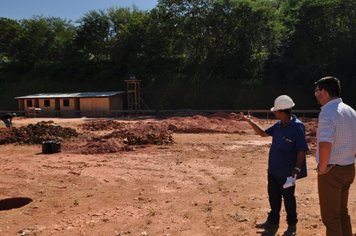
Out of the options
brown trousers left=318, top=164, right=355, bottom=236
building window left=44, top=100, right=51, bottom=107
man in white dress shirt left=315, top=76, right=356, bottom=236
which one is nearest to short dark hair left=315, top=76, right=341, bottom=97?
man in white dress shirt left=315, top=76, right=356, bottom=236

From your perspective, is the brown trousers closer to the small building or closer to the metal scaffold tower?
the small building

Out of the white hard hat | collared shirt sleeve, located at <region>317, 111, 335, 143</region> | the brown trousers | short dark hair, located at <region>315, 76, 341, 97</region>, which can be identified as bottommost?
the brown trousers

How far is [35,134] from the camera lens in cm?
1883

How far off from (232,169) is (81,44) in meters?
36.0

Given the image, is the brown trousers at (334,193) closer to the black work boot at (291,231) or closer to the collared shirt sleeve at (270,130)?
the black work boot at (291,231)

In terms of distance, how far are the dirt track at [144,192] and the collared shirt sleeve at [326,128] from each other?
2.27 m

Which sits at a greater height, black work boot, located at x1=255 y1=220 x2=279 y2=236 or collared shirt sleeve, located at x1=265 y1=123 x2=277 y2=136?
collared shirt sleeve, located at x1=265 y1=123 x2=277 y2=136

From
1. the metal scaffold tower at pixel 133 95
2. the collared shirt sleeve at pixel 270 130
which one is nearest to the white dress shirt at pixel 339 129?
the collared shirt sleeve at pixel 270 130

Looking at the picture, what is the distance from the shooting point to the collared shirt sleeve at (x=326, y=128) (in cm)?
398

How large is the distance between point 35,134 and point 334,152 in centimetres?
1660

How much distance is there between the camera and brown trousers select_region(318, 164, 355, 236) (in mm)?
4121

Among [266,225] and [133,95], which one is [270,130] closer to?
[266,225]

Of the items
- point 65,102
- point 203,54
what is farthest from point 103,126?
Answer: point 203,54

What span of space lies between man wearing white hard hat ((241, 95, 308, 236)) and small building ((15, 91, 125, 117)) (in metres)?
31.4
